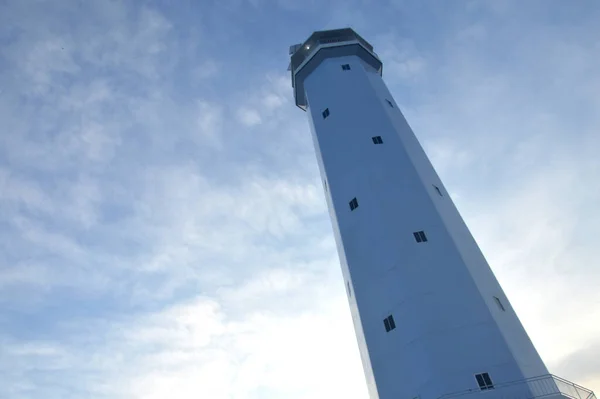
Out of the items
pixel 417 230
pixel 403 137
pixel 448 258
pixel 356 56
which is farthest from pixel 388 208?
pixel 356 56

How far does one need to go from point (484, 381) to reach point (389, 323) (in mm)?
5289

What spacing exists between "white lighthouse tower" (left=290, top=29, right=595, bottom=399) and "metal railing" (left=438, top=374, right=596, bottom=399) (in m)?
0.04

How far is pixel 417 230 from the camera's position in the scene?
2389 centimetres

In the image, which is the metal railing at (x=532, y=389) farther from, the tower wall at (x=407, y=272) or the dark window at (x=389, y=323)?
the dark window at (x=389, y=323)

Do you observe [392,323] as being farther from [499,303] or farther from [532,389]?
[532,389]

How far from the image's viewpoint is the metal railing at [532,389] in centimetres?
1766

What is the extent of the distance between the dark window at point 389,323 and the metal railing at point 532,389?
14.8ft

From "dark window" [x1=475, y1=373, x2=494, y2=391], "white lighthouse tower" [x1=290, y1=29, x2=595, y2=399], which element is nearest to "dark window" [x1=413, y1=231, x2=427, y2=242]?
"white lighthouse tower" [x1=290, y1=29, x2=595, y2=399]

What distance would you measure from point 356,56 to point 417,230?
71.2ft

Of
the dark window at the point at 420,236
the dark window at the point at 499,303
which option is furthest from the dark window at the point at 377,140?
the dark window at the point at 499,303

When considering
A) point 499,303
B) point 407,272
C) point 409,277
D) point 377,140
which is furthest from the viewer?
point 377,140

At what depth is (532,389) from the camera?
1780cm

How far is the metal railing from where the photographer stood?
57.9ft

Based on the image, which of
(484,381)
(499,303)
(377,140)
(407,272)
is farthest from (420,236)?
(377,140)
